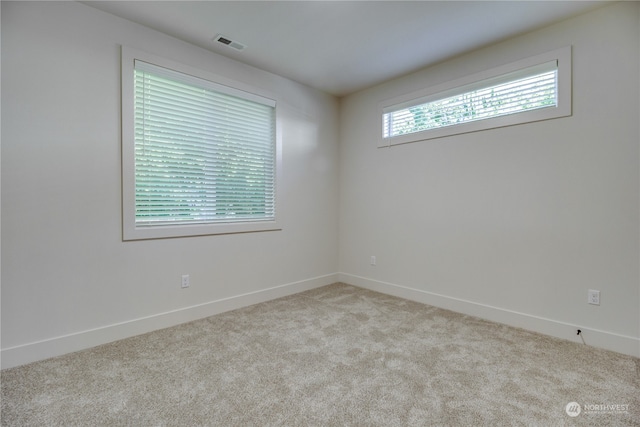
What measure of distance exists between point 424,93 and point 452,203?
1.26 m

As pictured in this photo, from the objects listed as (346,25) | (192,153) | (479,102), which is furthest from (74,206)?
(479,102)

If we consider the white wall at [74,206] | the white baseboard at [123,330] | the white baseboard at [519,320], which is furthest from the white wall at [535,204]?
the white wall at [74,206]

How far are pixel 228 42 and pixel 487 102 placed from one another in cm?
253

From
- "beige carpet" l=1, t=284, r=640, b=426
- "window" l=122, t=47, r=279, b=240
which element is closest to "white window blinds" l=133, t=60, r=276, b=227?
"window" l=122, t=47, r=279, b=240

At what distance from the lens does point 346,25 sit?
2555 millimetres

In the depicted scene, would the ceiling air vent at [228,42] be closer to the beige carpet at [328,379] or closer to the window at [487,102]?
the window at [487,102]

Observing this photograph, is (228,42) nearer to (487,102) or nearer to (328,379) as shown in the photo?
(487,102)

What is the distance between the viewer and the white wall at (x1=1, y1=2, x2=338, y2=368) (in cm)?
207

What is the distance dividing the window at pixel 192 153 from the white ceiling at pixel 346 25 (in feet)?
1.21

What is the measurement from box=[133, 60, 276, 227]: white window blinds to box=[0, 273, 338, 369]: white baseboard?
83cm

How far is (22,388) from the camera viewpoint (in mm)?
1831

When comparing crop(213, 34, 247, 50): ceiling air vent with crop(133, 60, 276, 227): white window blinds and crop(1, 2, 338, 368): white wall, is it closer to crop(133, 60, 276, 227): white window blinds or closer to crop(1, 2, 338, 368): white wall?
crop(1, 2, 338, 368): white wall

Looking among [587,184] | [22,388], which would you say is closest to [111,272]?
[22,388]

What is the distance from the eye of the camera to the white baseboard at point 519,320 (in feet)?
7.55
